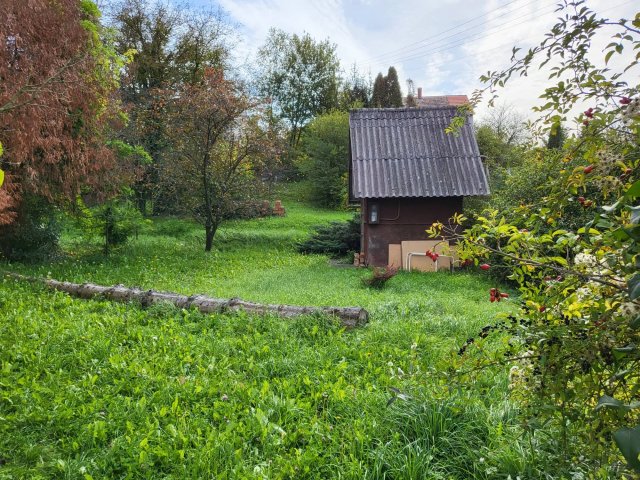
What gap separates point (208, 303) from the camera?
667 centimetres

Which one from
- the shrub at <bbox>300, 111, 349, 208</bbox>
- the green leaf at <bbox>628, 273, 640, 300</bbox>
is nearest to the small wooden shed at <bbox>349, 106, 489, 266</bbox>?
the green leaf at <bbox>628, 273, 640, 300</bbox>

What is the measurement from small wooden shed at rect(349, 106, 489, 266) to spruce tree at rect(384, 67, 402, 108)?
2066 cm

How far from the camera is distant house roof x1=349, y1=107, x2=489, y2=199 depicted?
13883 mm

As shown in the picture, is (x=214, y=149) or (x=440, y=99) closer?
(x=214, y=149)

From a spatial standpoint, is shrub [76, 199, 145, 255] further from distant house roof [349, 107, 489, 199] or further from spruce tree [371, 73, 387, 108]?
spruce tree [371, 73, 387, 108]

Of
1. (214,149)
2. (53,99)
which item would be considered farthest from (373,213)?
(53,99)

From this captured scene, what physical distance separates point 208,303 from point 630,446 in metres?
6.23

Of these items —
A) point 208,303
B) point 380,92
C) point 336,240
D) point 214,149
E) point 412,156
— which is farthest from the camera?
point 380,92

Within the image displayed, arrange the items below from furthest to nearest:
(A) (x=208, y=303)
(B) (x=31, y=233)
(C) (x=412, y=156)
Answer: (C) (x=412, y=156) < (B) (x=31, y=233) < (A) (x=208, y=303)

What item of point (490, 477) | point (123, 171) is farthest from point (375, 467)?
point (123, 171)

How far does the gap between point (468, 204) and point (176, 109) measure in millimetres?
11159

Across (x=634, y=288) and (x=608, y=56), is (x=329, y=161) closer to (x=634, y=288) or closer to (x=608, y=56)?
(x=608, y=56)

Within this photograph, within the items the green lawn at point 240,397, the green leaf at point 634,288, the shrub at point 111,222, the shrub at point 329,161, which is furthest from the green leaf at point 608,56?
the shrub at point 329,161

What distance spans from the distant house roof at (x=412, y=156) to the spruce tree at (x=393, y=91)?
65.7ft
